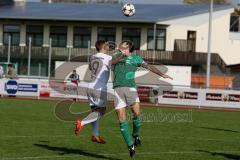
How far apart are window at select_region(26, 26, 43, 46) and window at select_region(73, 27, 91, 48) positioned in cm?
323

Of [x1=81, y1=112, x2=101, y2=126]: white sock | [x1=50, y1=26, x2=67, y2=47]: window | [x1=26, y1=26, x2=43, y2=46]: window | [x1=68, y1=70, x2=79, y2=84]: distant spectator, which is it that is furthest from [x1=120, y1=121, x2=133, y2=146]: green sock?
[x1=26, y1=26, x2=43, y2=46]: window

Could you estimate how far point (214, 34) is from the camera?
65688 mm

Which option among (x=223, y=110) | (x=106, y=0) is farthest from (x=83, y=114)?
(x=106, y=0)

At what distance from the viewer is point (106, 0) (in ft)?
378

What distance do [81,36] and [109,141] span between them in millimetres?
46803

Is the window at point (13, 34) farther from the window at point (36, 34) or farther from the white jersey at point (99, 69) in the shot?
the white jersey at point (99, 69)

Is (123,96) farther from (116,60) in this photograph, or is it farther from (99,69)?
(99,69)

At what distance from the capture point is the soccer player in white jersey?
47.9ft

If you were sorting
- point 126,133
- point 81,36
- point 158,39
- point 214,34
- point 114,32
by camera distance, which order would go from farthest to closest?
point 214,34, point 81,36, point 114,32, point 158,39, point 126,133

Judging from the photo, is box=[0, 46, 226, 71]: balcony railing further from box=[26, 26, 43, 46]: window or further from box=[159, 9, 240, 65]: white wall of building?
box=[26, 26, 43, 46]: window

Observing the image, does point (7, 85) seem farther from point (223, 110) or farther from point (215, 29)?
point (215, 29)

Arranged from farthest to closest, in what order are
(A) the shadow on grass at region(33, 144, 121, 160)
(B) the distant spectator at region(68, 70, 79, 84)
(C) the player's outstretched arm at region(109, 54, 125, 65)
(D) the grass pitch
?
(B) the distant spectator at region(68, 70, 79, 84), (D) the grass pitch, (C) the player's outstretched arm at region(109, 54, 125, 65), (A) the shadow on grass at region(33, 144, 121, 160)

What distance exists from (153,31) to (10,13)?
13.8m

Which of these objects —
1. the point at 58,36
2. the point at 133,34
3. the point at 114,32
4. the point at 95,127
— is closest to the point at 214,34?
the point at 133,34
